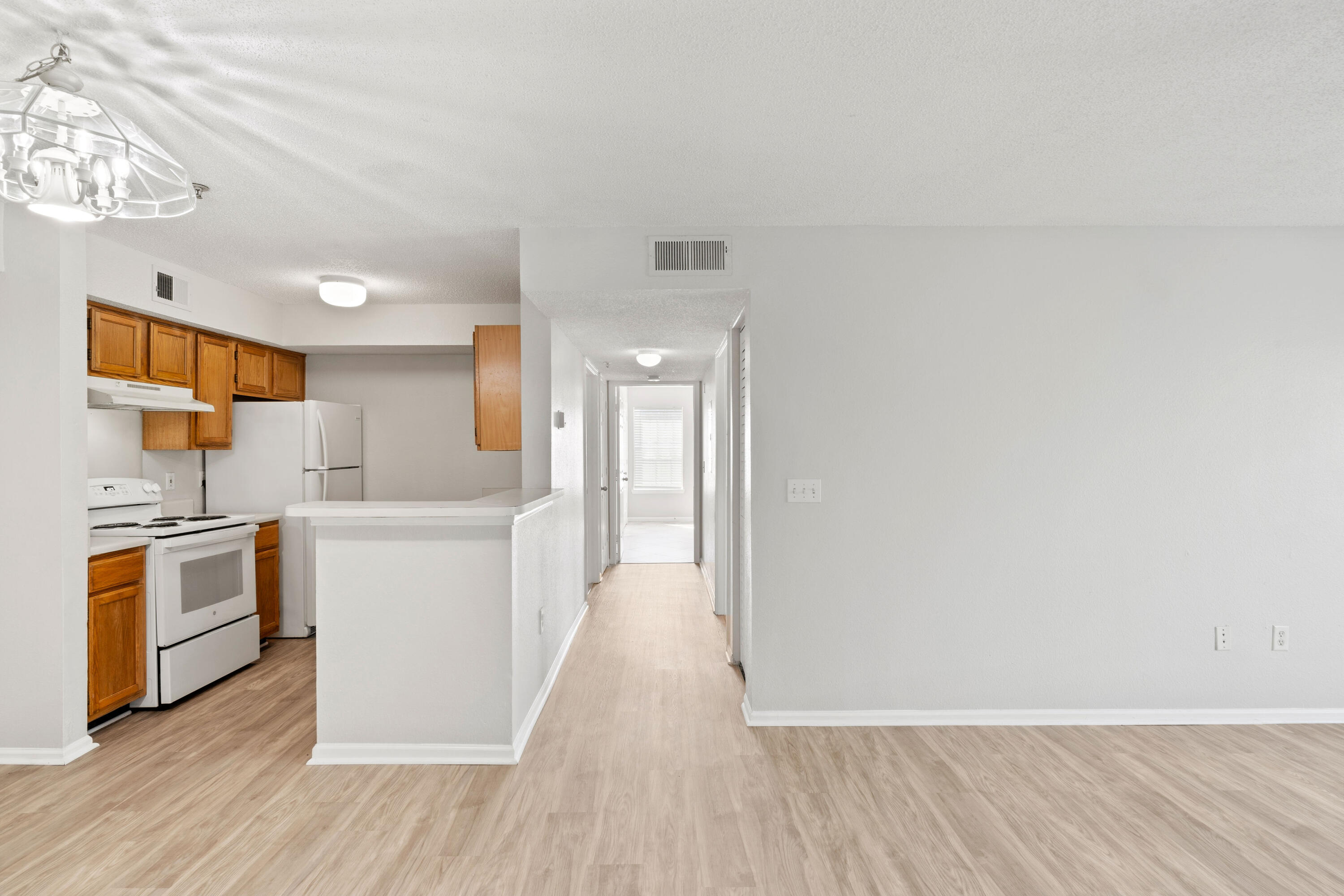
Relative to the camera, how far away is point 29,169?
64.0 inches

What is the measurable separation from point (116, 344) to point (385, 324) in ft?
5.40

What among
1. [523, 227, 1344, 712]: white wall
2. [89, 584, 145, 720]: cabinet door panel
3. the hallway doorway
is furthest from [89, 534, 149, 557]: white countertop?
the hallway doorway

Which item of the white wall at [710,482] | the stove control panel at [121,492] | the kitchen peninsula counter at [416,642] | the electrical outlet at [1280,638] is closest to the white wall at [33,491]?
the stove control panel at [121,492]

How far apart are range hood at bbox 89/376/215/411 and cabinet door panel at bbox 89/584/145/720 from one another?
941 mm

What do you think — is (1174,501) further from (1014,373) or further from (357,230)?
(357,230)

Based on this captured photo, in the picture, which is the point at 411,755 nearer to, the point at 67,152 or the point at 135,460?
the point at 67,152

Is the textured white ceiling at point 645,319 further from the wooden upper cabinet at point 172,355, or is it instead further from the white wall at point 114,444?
the white wall at point 114,444

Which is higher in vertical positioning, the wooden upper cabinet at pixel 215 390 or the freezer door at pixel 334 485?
the wooden upper cabinet at pixel 215 390

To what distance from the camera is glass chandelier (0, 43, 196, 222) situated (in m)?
1.54

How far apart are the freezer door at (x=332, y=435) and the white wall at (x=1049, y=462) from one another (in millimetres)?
2788

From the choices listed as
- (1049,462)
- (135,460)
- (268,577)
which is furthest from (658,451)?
(1049,462)

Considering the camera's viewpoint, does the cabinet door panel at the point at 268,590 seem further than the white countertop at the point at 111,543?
Yes

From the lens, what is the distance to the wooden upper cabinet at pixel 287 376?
491 centimetres

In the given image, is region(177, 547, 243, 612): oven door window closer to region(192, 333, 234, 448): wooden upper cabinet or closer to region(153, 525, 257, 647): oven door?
region(153, 525, 257, 647): oven door
